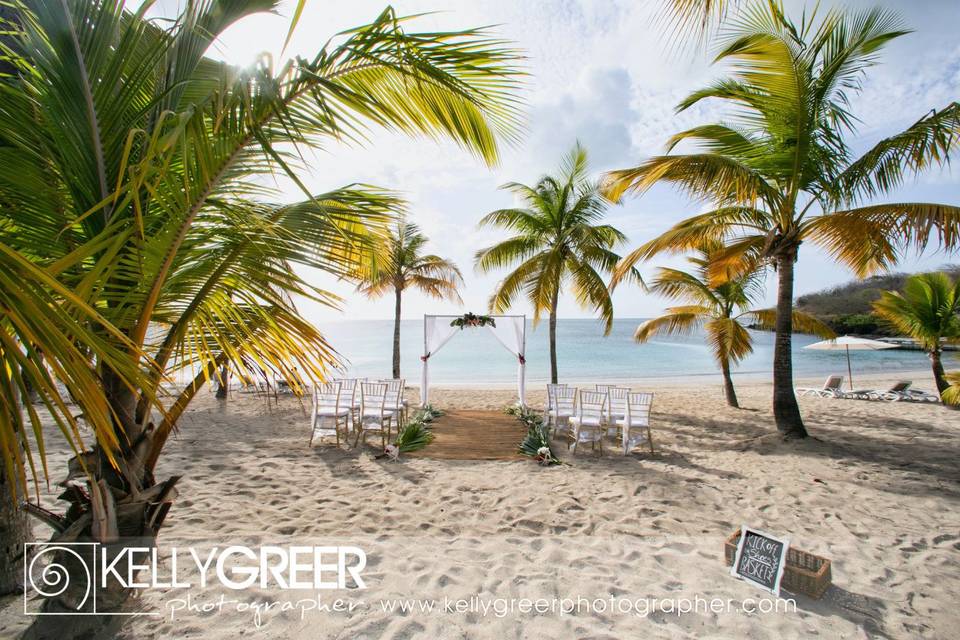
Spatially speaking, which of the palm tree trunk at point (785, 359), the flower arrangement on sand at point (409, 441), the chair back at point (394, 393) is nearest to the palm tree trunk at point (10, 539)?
the flower arrangement on sand at point (409, 441)

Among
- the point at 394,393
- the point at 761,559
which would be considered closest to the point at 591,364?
the point at 394,393

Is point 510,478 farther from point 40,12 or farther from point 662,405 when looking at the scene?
point 662,405

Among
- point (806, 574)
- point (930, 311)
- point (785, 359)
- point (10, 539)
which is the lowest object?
point (806, 574)

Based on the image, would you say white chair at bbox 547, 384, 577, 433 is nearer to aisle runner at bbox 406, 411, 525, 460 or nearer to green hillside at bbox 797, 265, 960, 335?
aisle runner at bbox 406, 411, 525, 460

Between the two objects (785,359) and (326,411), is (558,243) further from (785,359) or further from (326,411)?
(326,411)

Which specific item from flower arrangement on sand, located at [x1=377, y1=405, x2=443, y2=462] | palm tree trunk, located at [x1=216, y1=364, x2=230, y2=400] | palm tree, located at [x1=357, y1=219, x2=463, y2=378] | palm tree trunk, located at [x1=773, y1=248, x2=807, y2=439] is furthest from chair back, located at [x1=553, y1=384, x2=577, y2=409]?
palm tree, located at [x1=357, y1=219, x2=463, y2=378]

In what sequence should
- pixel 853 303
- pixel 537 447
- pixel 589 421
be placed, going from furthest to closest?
pixel 853 303 < pixel 589 421 < pixel 537 447

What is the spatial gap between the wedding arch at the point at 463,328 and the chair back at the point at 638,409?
3026 mm

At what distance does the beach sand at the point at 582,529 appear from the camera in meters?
2.76

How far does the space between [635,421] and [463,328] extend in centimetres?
483

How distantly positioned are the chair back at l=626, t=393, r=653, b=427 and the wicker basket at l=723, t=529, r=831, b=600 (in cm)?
323

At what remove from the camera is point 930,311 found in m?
11.6

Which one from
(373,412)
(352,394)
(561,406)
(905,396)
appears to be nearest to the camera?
(373,412)

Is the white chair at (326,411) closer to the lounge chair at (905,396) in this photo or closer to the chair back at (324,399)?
the chair back at (324,399)
